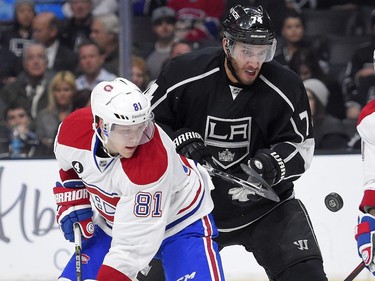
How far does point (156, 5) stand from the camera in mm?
6367

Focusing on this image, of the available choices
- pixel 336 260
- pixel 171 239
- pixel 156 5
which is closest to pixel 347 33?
pixel 156 5

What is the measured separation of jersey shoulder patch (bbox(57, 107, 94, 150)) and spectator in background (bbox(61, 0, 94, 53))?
290cm

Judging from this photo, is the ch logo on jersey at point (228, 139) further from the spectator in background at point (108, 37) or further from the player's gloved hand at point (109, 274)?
the spectator in background at point (108, 37)

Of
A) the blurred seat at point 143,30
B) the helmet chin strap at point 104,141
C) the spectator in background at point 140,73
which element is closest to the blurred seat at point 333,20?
the blurred seat at point 143,30

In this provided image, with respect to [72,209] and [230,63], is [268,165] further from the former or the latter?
[72,209]

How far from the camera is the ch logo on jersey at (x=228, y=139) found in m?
3.72

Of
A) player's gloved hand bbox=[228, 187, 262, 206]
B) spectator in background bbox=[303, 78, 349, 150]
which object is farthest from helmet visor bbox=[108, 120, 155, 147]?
spectator in background bbox=[303, 78, 349, 150]

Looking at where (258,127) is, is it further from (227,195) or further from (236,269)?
(236,269)

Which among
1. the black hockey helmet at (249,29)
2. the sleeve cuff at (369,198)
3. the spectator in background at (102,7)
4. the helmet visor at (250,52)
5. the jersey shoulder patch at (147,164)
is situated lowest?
the sleeve cuff at (369,198)

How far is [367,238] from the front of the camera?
3484 millimetres

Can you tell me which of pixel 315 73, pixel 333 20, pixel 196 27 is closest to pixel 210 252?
pixel 315 73

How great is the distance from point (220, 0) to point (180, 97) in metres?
2.75

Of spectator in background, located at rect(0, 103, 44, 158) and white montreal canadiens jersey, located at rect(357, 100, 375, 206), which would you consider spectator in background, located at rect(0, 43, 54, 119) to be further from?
white montreal canadiens jersey, located at rect(357, 100, 375, 206)

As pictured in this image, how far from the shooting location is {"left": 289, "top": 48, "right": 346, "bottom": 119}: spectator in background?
19.2 feet
